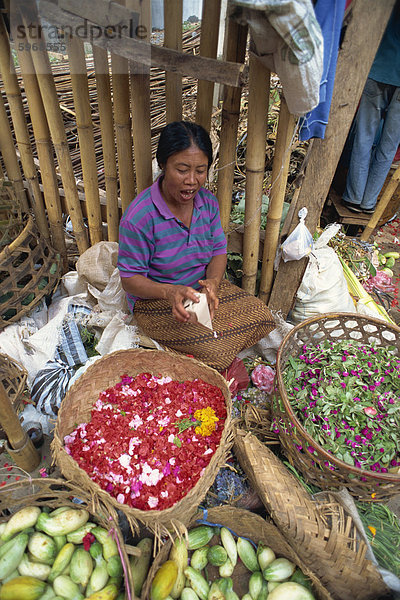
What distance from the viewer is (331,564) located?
1.65 m

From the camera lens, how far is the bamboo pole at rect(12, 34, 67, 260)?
2.38m

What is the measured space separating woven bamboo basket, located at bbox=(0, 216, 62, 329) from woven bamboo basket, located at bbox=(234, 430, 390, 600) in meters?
1.81

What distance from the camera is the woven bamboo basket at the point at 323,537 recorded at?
5.27ft

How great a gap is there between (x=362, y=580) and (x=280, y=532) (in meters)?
0.37

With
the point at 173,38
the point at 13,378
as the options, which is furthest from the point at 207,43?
the point at 13,378

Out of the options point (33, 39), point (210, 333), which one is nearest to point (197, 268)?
point (210, 333)

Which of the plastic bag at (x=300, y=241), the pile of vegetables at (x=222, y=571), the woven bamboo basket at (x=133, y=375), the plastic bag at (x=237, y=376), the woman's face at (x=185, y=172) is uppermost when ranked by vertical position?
the woman's face at (x=185, y=172)

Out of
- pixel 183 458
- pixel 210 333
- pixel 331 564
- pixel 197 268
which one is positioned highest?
pixel 197 268

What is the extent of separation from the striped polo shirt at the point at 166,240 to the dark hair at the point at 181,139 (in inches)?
11.4

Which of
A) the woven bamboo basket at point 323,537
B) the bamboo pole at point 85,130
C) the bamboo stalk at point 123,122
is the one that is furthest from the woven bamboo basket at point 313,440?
the bamboo pole at point 85,130

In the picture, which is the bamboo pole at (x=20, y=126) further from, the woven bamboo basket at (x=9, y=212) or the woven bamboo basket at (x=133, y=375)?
the woven bamboo basket at (x=133, y=375)

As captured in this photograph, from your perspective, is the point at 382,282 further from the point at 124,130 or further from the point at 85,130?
the point at 85,130

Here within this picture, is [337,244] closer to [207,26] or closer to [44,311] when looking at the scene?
[207,26]

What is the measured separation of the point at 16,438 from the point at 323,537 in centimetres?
153
